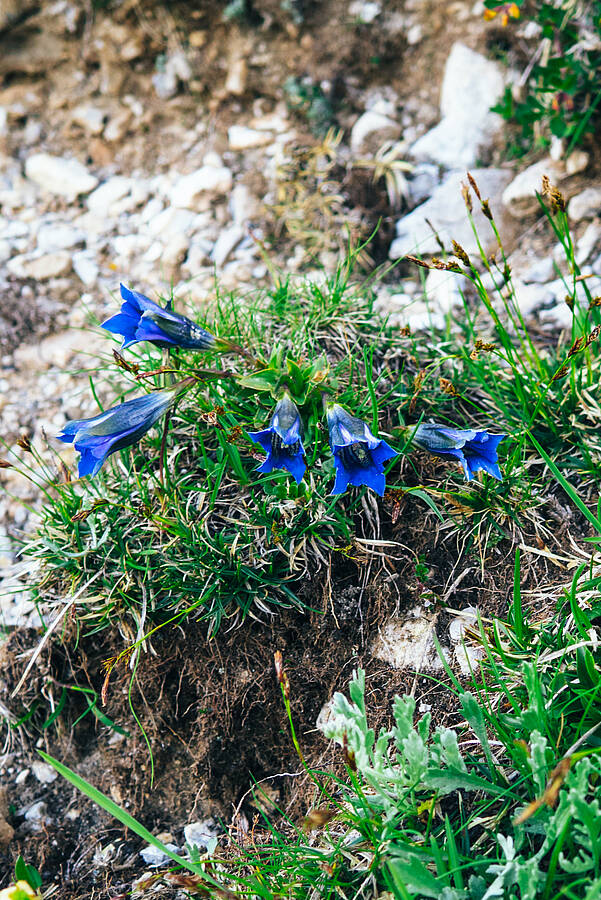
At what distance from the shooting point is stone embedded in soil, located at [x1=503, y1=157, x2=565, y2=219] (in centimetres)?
274

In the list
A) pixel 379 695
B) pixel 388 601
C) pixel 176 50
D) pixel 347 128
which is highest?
pixel 176 50

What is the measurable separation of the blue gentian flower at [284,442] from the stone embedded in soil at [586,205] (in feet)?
5.33

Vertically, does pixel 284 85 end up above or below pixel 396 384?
above

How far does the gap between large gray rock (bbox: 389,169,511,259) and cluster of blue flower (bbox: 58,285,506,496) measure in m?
1.33

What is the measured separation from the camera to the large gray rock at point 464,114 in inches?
119

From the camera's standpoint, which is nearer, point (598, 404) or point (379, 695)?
point (379, 695)

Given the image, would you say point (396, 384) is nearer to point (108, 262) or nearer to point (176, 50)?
point (108, 262)

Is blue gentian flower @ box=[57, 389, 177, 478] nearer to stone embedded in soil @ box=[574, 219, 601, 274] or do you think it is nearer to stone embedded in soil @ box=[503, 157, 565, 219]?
stone embedded in soil @ box=[574, 219, 601, 274]

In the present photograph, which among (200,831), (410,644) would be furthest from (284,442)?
(200,831)

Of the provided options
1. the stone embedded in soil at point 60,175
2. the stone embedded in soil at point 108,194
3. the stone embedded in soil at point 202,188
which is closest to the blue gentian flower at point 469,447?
the stone embedded in soil at point 202,188

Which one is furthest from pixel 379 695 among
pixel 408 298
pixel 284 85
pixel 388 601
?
pixel 284 85

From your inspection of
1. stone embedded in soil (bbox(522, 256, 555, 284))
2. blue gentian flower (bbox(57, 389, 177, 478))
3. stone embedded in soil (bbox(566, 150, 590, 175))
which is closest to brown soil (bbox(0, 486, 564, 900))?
blue gentian flower (bbox(57, 389, 177, 478))

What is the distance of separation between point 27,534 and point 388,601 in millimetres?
1138

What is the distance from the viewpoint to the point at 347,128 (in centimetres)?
321
